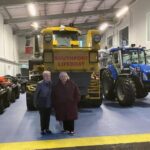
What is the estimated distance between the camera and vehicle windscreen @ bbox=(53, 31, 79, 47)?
426 inches

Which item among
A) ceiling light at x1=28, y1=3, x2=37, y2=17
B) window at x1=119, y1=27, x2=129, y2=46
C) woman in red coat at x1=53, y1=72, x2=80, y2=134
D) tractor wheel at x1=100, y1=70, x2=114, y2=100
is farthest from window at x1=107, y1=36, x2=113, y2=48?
woman in red coat at x1=53, y1=72, x2=80, y2=134

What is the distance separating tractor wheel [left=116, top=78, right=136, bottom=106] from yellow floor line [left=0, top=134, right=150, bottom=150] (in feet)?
13.1

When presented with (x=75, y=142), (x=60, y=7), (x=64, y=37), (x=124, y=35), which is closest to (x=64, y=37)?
(x=64, y=37)

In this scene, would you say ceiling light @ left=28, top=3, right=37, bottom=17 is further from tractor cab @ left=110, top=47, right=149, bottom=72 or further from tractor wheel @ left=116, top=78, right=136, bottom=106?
tractor wheel @ left=116, top=78, right=136, bottom=106

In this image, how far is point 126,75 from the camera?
11094mm

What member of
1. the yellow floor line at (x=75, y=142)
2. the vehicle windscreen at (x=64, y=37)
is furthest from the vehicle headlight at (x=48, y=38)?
the yellow floor line at (x=75, y=142)

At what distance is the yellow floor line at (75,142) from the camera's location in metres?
5.92

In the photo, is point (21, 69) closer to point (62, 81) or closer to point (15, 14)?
point (15, 14)

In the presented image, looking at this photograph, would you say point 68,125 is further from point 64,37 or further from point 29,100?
point 64,37

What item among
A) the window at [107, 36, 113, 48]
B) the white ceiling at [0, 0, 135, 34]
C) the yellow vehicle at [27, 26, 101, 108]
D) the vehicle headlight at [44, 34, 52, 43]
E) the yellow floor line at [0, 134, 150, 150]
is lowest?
the yellow floor line at [0, 134, 150, 150]

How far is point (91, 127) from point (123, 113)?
2.19m

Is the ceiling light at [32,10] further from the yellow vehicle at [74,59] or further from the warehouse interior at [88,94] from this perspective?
the yellow vehicle at [74,59]

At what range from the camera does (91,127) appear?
7.59m

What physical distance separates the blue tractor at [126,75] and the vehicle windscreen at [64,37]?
1699 mm
